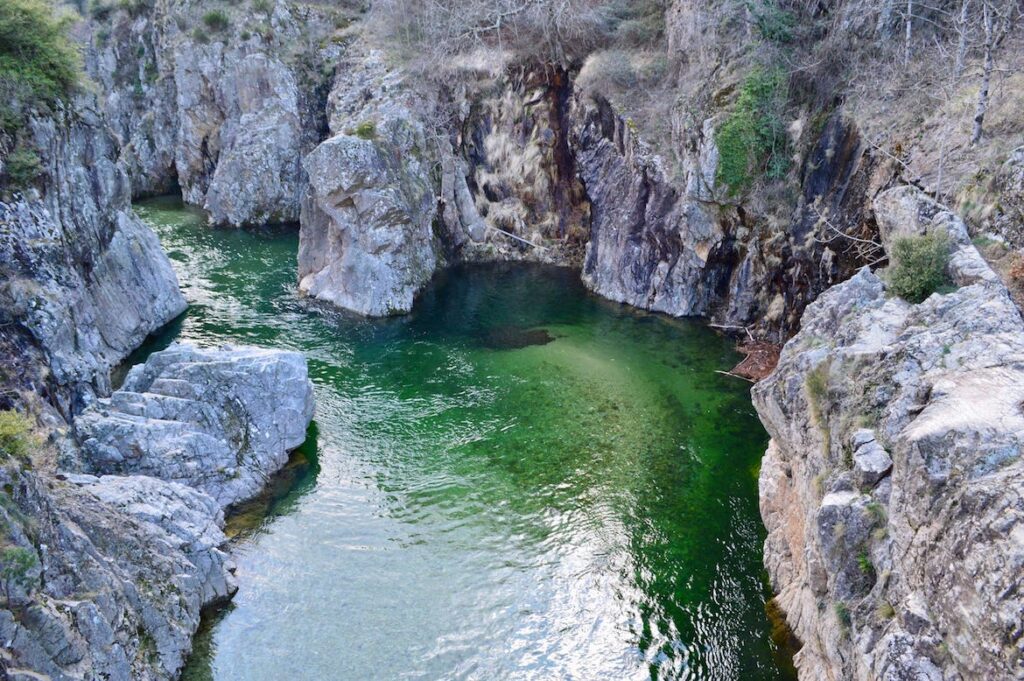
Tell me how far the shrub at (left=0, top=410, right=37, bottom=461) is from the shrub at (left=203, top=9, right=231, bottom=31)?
4262cm

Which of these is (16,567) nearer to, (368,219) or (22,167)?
(22,167)

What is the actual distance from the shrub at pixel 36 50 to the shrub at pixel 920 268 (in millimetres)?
24801

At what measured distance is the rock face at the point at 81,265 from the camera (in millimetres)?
19000

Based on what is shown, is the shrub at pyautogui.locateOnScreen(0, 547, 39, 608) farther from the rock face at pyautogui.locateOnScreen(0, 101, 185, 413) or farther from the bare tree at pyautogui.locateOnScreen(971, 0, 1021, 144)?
the bare tree at pyautogui.locateOnScreen(971, 0, 1021, 144)

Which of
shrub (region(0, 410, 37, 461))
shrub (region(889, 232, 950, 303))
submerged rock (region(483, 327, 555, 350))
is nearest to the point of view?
shrub (region(0, 410, 37, 461))

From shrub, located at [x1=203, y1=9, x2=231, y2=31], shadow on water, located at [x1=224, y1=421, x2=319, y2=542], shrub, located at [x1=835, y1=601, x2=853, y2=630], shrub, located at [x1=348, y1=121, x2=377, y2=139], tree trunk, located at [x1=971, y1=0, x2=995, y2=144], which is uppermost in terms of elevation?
shrub, located at [x1=203, y1=9, x2=231, y2=31]

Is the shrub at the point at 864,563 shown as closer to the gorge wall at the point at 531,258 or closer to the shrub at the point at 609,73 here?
the gorge wall at the point at 531,258

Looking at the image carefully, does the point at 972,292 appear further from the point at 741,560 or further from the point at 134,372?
the point at 134,372

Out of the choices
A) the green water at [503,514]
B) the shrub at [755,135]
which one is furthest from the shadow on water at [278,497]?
the shrub at [755,135]

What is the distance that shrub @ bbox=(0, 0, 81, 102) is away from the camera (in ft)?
67.5

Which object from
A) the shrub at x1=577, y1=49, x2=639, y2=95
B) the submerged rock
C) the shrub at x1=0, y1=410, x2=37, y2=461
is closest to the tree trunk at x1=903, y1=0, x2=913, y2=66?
the shrub at x1=577, y1=49, x2=639, y2=95

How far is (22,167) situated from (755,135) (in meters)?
26.0

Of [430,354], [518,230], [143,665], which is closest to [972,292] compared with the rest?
[143,665]

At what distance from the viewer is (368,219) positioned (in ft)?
108
